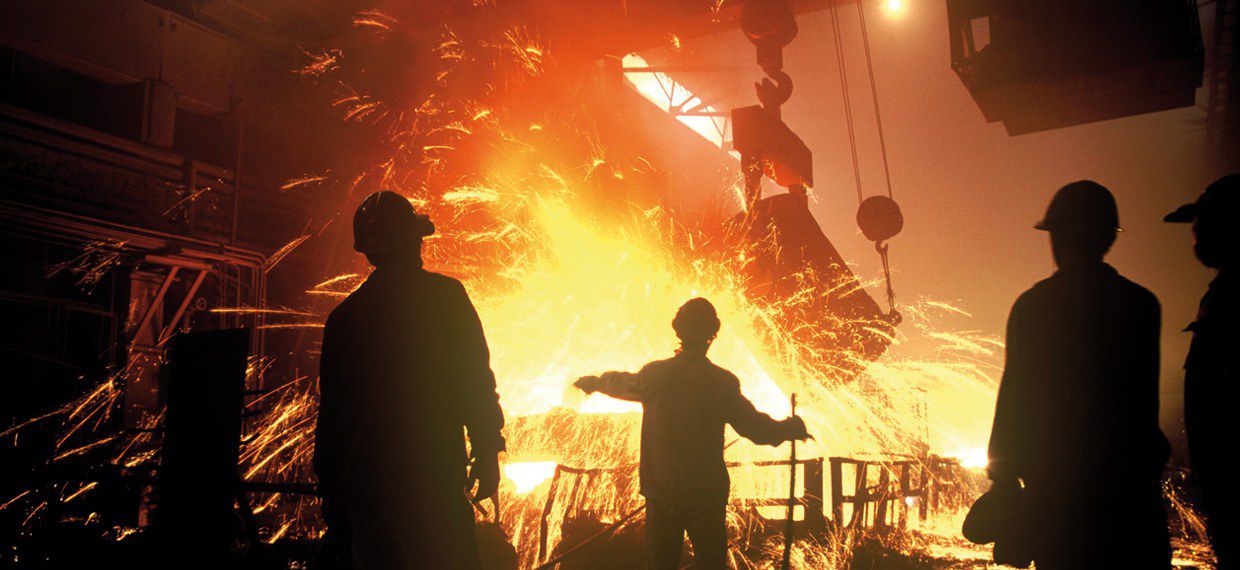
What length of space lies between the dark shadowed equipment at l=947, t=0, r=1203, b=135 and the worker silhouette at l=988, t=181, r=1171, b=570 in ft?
15.6

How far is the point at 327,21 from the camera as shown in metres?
10.5

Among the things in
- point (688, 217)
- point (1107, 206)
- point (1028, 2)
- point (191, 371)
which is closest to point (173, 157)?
point (191, 371)

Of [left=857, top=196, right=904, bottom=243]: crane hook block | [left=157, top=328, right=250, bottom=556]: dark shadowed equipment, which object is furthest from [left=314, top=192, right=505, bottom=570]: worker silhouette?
[left=857, top=196, right=904, bottom=243]: crane hook block

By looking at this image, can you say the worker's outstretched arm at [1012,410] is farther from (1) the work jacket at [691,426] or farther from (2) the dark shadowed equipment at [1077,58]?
(2) the dark shadowed equipment at [1077,58]

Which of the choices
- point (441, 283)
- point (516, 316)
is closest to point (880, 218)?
point (516, 316)

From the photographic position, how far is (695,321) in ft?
13.5

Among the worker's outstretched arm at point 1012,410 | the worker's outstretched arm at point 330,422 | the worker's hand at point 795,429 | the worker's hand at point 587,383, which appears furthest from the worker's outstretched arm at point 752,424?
the worker's outstretched arm at point 330,422

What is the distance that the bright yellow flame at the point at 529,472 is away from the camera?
6953mm

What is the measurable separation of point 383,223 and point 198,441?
124 cm

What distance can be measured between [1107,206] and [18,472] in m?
5.04

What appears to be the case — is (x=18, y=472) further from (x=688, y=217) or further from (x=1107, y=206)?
(x=688, y=217)

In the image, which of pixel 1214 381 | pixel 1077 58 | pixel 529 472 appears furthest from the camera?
pixel 529 472

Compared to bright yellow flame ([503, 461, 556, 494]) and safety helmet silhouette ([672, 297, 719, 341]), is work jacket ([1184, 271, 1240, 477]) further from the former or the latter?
bright yellow flame ([503, 461, 556, 494])

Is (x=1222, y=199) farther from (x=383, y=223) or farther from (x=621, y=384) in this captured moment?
(x=621, y=384)
